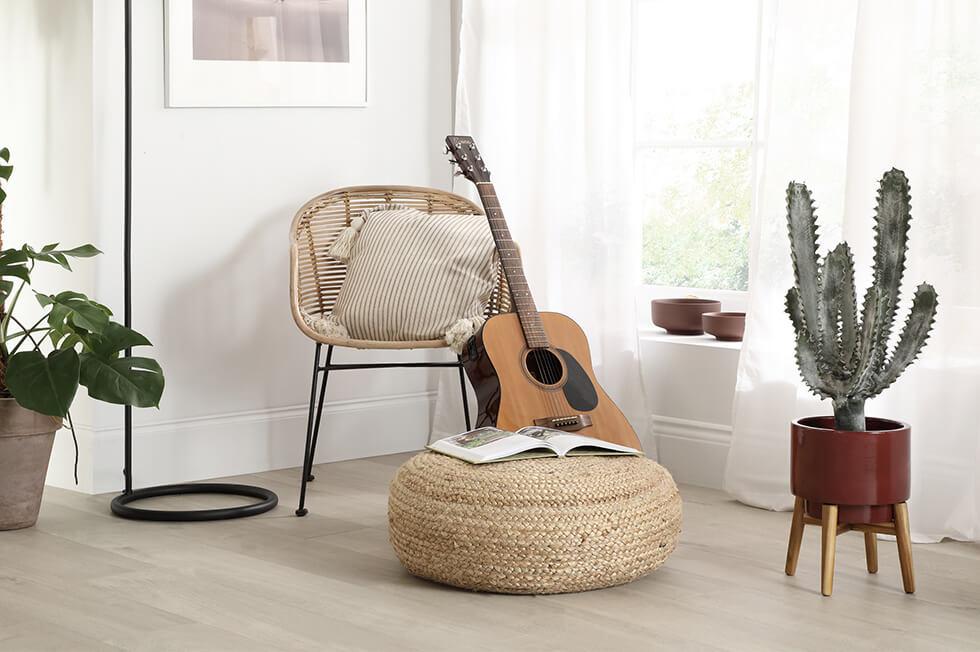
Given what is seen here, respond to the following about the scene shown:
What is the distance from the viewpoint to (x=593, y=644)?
2.19 meters

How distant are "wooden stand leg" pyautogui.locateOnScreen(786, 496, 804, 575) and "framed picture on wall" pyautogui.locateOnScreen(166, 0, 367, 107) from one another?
196 cm

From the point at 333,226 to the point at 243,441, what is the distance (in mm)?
676

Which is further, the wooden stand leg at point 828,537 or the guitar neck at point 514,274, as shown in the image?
the guitar neck at point 514,274

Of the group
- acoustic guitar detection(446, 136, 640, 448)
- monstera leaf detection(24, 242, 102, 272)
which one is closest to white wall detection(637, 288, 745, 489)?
acoustic guitar detection(446, 136, 640, 448)

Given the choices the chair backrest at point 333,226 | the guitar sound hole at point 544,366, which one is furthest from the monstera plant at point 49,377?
the guitar sound hole at point 544,366

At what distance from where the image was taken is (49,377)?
2898 millimetres

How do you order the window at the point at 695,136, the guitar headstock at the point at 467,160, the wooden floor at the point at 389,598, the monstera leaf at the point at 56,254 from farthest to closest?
the window at the point at 695,136, the guitar headstock at the point at 467,160, the monstera leaf at the point at 56,254, the wooden floor at the point at 389,598

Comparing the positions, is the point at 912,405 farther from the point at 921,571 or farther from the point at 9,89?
the point at 9,89

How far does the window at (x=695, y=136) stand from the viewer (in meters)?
3.68

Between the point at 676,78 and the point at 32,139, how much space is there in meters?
1.82

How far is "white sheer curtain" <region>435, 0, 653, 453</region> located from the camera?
3617 millimetres

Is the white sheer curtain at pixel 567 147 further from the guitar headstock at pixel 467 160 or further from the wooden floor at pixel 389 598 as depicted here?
the wooden floor at pixel 389 598

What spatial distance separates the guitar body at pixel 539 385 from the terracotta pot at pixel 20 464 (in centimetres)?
104

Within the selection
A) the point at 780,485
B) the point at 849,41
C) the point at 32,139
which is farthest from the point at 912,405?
the point at 32,139
